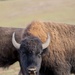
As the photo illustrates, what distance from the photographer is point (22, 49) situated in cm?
1083

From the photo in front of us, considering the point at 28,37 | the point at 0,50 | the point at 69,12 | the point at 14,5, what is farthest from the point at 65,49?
the point at 14,5

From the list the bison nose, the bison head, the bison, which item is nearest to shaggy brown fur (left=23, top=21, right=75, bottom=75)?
the bison

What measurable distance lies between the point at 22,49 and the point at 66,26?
231cm

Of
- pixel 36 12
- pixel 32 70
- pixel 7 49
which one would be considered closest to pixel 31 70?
pixel 32 70

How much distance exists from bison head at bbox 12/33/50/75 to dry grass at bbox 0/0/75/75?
25.0 meters

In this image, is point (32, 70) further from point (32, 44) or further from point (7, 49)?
point (7, 49)

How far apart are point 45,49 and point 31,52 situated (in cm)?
66

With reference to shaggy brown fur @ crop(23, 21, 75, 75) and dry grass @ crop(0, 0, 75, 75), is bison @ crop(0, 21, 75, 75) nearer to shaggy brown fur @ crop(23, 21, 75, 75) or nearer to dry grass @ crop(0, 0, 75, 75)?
shaggy brown fur @ crop(23, 21, 75, 75)

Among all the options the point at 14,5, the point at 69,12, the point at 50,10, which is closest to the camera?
the point at 69,12

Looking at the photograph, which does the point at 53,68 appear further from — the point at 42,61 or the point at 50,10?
the point at 50,10

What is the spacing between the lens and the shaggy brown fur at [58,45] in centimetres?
1157

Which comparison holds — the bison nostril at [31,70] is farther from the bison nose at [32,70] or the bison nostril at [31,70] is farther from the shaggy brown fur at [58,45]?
the shaggy brown fur at [58,45]

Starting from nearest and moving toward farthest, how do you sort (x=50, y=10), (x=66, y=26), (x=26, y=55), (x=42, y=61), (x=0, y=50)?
(x=26, y=55) < (x=42, y=61) < (x=66, y=26) < (x=0, y=50) < (x=50, y=10)

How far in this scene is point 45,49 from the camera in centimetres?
1111
